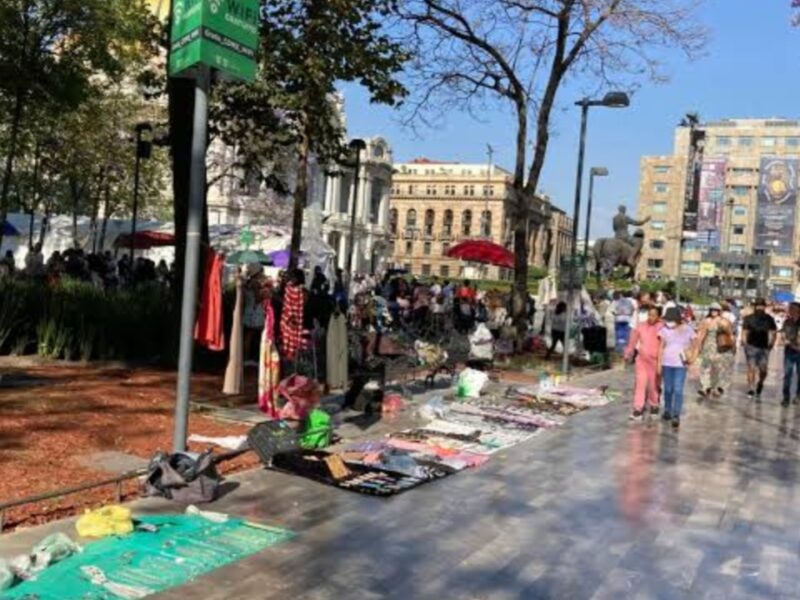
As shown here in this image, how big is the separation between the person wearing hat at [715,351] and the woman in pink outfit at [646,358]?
3698 millimetres

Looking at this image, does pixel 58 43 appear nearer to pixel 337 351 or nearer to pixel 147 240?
pixel 147 240

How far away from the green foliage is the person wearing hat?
30.4ft

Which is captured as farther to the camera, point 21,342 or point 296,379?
point 21,342

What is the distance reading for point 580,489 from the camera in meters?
8.42

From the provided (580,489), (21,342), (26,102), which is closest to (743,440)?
(580,489)

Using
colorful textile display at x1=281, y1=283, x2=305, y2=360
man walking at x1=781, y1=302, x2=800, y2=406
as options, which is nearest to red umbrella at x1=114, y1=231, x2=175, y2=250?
man walking at x1=781, y1=302, x2=800, y2=406

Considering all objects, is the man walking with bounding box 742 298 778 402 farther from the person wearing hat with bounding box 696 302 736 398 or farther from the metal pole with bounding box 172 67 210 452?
the metal pole with bounding box 172 67 210 452

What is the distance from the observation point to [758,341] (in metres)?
17.3

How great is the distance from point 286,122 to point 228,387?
8.88 meters

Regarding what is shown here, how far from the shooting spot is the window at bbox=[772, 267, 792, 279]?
338 feet

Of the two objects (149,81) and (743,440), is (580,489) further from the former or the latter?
(149,81)

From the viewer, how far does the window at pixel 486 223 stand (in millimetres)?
139150

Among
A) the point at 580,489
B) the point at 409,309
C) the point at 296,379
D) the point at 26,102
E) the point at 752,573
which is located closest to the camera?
the point at 752,573

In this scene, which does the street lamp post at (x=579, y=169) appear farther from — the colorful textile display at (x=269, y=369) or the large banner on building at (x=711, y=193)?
the large banner on building at (x=711, y=193)
